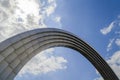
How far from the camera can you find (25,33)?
20.7m

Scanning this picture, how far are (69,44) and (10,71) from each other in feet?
44.5

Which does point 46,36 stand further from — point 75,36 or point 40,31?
point 75,36

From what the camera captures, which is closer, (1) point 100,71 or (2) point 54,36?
(2) point 54,36

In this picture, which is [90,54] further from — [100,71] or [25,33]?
[25,33]

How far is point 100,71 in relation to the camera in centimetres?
3684

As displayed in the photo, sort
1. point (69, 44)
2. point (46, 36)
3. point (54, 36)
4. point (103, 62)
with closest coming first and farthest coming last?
point (46, 36) → point (54, 36) → point (69, 44) → point (103, 62)

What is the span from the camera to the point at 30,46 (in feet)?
69.1

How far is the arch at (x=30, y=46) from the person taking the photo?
56.1 feet

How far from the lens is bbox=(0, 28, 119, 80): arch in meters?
17.1

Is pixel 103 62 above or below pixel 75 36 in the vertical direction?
above

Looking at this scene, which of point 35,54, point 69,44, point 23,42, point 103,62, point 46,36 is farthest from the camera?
point 103,62

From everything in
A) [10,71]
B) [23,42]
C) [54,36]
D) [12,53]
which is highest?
[54,36]

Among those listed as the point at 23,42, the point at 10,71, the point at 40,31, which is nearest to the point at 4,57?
the point at 10,71

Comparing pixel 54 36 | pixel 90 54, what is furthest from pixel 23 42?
pixel 90 54
